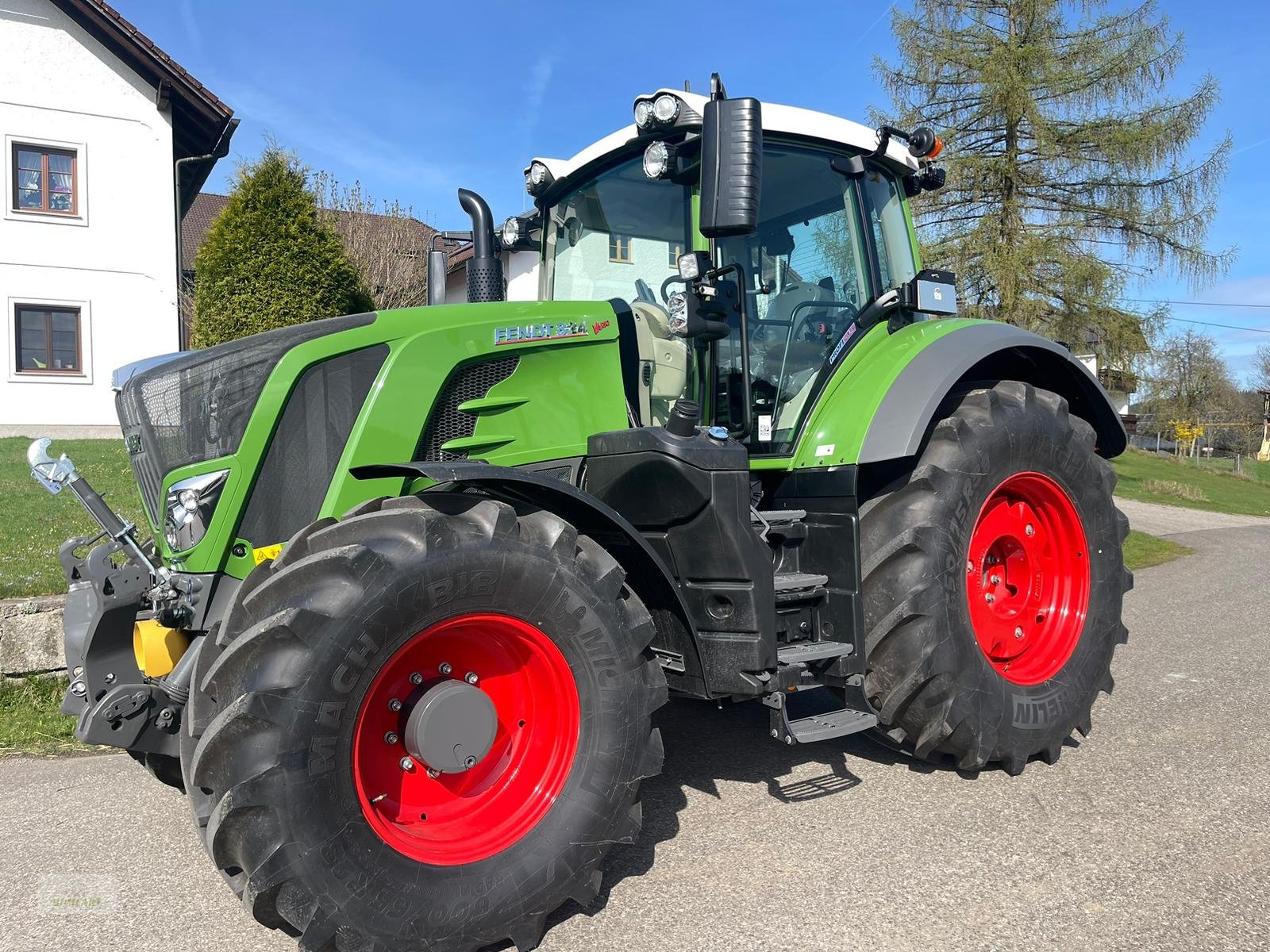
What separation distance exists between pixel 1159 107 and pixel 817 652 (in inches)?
512

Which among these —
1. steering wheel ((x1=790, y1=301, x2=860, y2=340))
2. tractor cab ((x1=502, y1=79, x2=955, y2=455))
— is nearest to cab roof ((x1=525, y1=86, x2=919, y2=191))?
tractor cab ((x1=502, y1=79, x2=955, y2=455))

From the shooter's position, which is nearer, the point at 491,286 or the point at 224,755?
the point at 224,755

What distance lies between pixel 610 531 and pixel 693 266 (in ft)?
3.54

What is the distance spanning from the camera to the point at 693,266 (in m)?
3.61

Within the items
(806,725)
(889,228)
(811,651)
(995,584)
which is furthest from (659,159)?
(995,584)

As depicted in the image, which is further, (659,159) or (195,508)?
(659,159)

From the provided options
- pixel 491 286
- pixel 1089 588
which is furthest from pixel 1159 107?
pixel 491 286

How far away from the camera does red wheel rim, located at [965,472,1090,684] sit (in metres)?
4.20

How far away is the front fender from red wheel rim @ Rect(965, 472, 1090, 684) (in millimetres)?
591

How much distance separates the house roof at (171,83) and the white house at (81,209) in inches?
1.0

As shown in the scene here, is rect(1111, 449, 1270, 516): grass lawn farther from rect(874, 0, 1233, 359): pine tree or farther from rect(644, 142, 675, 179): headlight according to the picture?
rect(644, 142, 675, 179): headlight

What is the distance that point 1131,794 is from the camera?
379cm

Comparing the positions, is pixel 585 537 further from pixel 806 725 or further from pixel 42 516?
pixel 42 516

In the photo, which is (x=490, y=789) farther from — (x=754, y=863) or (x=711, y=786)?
(x=711, y=786)
